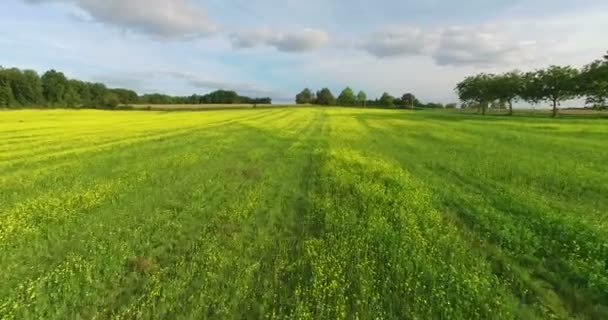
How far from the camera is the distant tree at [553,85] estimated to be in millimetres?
76500

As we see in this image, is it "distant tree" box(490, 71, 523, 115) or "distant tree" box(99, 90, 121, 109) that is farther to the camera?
"distant tree" box(99, 90, 121, 109)

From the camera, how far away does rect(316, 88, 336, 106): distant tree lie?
580ft

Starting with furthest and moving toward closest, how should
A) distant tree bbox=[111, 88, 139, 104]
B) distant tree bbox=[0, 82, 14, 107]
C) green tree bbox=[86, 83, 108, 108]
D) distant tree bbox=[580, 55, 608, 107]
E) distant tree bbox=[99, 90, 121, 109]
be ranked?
1. distant tree bbox=[111, 88, 139, 104]
2. green tree bbox=[86, 83, 108, 108]
3. distant tree bbox=[99, 90, 121, 109]
4. distant tree bbox=[0, 82, 14, 107]
5. distant tree bbox=[580, 55, 608, 107]

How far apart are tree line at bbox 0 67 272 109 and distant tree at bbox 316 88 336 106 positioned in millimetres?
28565

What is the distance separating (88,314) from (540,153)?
2468 cm

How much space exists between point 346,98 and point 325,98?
48.8ft

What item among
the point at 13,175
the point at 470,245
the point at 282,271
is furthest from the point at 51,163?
the point at 470,245

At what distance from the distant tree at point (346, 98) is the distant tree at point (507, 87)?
270 ft

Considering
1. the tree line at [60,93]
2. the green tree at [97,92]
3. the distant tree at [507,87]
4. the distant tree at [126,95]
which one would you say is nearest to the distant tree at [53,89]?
the tree line at [60,93]

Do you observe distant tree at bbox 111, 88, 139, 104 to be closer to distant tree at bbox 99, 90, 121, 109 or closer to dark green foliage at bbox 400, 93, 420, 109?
distant tree at bbox 99, 90, 121, 109

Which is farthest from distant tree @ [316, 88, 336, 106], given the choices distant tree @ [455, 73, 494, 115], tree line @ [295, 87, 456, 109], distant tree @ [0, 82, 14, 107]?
distant tree @ [0, 82, 14, 107]

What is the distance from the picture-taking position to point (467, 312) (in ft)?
18.7

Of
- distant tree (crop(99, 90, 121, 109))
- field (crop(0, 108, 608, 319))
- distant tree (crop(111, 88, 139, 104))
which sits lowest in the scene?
field (crop(0, 108, 608, 319))

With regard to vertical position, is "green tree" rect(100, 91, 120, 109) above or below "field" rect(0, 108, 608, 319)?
above
